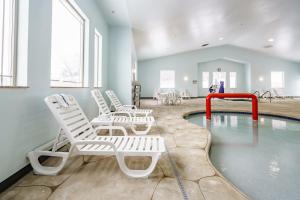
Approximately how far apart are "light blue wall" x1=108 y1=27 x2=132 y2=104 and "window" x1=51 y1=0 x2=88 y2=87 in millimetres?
2189

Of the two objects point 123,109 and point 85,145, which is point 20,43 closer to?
point 85,145

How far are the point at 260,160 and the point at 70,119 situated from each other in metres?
2.42

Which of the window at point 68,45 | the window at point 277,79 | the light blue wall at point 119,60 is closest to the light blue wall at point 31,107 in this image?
the window at point 68,45

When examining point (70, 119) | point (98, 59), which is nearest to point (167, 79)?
point (98, 59)

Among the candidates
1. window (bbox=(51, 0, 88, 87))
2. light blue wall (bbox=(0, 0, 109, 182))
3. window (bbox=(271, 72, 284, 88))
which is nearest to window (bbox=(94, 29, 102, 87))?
window (bbox=(51, 0, 88, 87))

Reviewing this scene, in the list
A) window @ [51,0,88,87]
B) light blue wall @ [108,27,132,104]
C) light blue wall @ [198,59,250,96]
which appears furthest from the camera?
light blue wall @ [198,59,250,96]

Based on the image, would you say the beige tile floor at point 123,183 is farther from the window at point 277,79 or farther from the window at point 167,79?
the window at point 277,79

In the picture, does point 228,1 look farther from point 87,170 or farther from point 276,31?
point 87,170

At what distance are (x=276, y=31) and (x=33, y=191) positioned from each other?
11361 millimetres

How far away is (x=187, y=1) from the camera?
4910 mm

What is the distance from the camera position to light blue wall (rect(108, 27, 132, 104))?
5.63 m

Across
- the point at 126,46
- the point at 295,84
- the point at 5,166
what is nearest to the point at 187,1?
the point at 126,46

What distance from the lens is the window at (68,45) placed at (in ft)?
7.85

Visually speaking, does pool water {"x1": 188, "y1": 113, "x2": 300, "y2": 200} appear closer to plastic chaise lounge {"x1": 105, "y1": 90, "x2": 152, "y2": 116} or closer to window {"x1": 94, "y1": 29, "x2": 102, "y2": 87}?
plastic chaise lounge {"x1": 105, "y1": 90, "x2": 152, "y2": 116}
